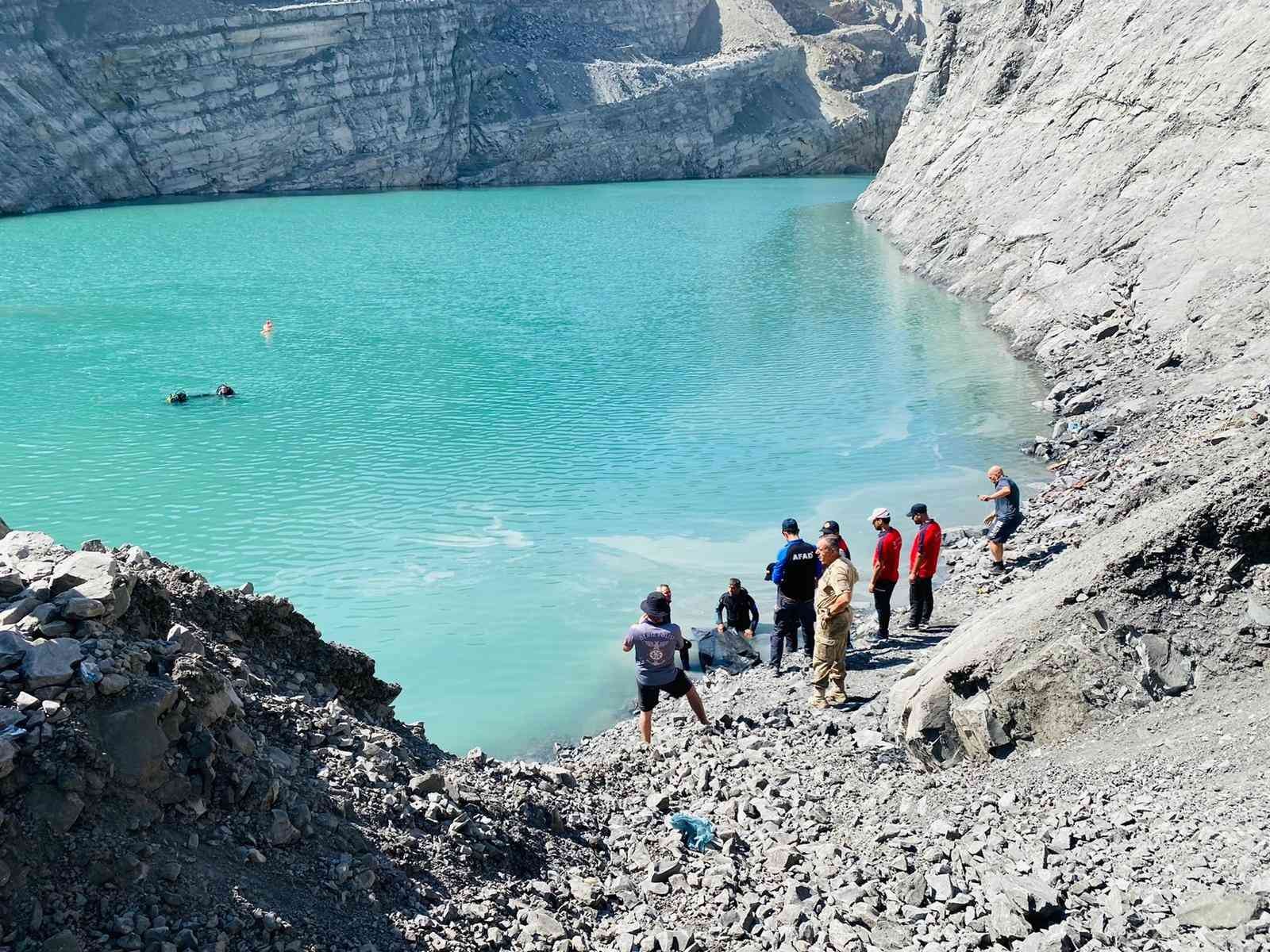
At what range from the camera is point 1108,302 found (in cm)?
3017

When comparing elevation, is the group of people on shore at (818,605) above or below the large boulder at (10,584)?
below

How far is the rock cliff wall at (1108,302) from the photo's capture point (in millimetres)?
10359

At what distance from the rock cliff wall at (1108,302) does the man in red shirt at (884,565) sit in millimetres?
1396

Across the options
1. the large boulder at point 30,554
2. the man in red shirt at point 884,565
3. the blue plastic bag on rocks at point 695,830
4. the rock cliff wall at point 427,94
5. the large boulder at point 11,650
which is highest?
the rock cliff wall at point 427,94

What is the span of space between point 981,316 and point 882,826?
99.5 ft

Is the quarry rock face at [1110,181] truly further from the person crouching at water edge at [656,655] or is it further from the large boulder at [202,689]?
the large boulder at [202,689]

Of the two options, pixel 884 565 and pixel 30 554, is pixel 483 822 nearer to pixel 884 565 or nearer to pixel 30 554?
pixel 30 554

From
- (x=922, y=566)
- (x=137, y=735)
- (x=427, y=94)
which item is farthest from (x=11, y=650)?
(x=427, y=94)

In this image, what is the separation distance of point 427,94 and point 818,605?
97342mm

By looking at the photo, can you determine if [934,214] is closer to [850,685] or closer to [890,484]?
[890,484]

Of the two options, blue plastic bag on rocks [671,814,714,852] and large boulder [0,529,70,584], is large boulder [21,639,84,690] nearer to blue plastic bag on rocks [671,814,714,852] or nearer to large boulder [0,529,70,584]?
large boulder [0,529,70,584]

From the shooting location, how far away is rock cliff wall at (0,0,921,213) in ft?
271

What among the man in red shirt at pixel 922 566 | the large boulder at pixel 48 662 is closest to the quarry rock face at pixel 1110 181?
the man in red shirt at pixel 922 566

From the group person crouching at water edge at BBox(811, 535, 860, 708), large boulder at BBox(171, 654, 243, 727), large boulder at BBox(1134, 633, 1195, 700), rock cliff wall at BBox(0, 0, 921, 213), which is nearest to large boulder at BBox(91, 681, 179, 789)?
large boulder at BBox(171, 654, 243, 727)
